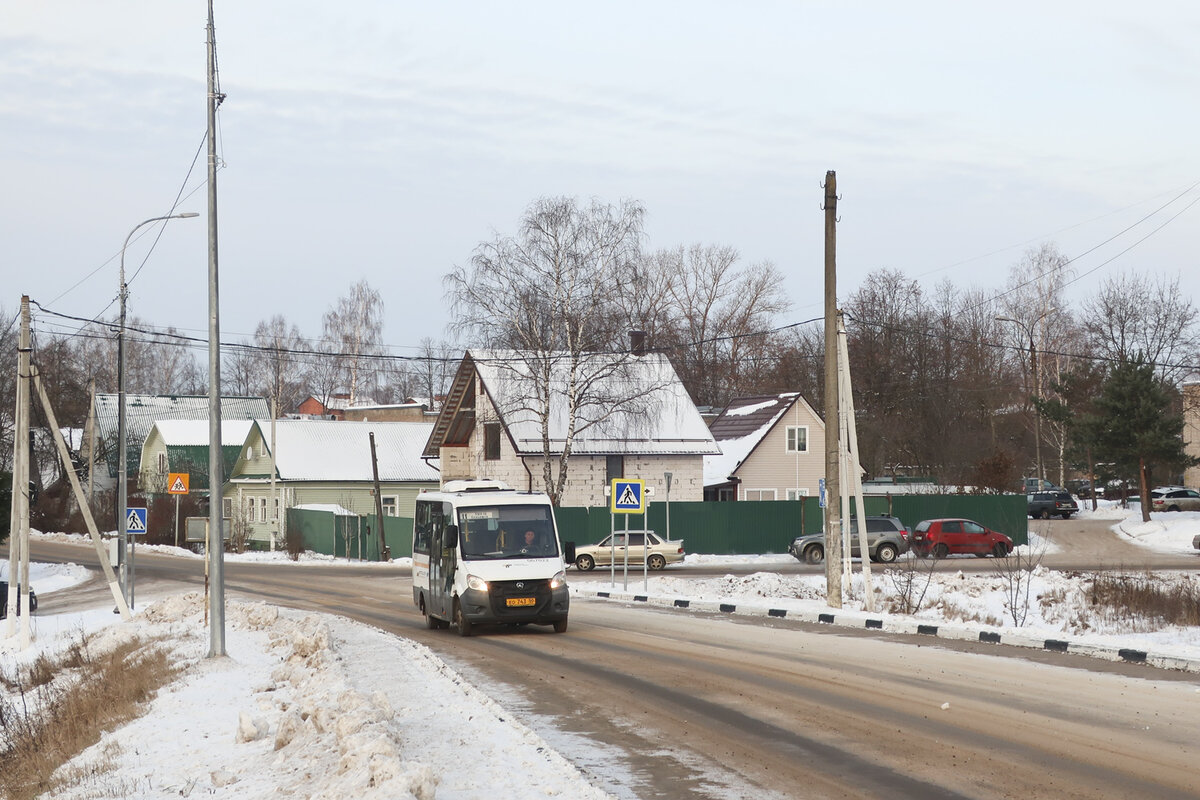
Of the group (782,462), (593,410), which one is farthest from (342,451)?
(782,462)

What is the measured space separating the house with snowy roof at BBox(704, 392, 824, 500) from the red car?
13.1 meters

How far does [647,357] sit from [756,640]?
3678 centimetres

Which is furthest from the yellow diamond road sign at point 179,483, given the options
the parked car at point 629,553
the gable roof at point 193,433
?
the gable roof at point 193,433

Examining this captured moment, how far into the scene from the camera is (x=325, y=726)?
923 centimetres

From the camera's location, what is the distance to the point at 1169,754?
912 cm

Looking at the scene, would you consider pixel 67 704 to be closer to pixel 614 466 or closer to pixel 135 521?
pixel 135 521

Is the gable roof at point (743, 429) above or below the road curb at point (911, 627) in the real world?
above

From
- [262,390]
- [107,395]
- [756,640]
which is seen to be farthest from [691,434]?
[262,390]

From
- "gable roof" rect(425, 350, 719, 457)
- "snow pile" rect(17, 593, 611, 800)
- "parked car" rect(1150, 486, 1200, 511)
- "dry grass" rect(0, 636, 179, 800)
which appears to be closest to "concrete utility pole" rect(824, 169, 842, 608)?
"snow pile" rect(17, 593, 611, 800)

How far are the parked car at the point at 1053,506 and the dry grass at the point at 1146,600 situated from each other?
147 ft

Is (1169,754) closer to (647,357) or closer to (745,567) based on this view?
(745,567)

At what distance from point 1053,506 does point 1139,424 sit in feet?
36.6

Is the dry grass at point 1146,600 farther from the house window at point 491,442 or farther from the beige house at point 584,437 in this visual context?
the house window at point 491,442

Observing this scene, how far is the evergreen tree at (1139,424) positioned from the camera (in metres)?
57.6
